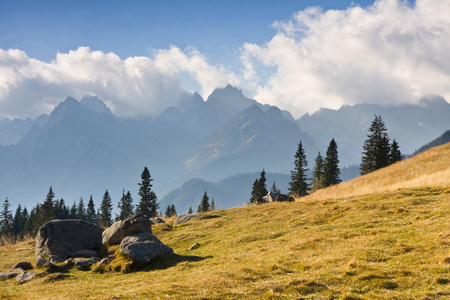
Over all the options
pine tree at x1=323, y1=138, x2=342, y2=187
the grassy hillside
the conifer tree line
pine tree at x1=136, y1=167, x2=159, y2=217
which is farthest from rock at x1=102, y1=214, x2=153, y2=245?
pine tree at x1=323, y1=138, x2=342, y2=187

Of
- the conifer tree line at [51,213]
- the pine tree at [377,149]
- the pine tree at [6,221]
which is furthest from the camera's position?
the pine tree at [6,221]

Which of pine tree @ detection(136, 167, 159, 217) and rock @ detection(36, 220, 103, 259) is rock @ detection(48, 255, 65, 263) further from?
pine tree @ detection(136, 167, 159, 217)

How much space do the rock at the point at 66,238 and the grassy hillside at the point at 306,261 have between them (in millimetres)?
2761

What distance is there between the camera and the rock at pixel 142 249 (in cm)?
2042

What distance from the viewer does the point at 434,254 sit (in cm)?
1287

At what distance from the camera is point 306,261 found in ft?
48.0

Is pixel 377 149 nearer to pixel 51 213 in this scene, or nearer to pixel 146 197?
pixel 146 197

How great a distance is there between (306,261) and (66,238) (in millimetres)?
21871

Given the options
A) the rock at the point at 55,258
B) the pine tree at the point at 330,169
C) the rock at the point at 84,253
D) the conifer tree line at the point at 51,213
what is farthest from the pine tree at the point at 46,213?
the pine tree at the point at 330,169

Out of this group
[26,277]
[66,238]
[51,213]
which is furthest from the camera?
[51,213]

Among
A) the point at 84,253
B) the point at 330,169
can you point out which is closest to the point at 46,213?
the point at 84,253

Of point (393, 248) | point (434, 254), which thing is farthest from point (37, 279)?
Answer: point (434, 254)

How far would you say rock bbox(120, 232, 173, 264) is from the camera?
67.0 ft

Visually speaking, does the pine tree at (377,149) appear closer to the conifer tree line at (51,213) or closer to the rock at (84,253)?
the conifer tree line at (51,213)
